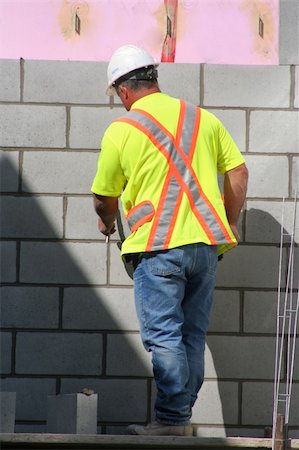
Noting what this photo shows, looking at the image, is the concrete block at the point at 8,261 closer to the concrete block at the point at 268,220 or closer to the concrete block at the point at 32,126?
the concrete block at the point at 32,126

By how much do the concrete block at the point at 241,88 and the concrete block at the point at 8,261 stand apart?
1137 mm

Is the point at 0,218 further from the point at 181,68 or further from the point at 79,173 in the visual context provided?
the point at 181,68

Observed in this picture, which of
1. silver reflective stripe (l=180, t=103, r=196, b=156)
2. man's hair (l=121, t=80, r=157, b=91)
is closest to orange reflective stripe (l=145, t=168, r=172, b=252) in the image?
silver reflective stripe (l=180, t=103, r=196, b=156)

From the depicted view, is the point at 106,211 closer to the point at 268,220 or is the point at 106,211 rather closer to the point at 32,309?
the point at 32,309

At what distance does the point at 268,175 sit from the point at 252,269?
0.45 metres

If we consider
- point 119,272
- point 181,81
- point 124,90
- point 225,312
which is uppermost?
point 181,81

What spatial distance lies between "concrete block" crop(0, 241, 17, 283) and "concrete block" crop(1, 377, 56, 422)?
47 cm

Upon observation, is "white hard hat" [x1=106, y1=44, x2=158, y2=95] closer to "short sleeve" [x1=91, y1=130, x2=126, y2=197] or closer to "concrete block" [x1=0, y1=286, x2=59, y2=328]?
"short sleeve" [x1=91, y1=130, x2=126, y2=197]

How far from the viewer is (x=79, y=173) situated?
5508 mm

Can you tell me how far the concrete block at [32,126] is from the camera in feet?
18.1

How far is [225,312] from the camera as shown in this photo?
545 cm

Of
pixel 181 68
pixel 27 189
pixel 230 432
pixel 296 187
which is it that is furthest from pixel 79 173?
pixel 230 432

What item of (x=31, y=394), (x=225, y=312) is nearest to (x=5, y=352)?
(x=31, y=394)

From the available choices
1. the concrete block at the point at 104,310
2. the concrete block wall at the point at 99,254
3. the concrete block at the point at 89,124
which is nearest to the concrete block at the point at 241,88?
the concrete block wall at the point at 99,254
